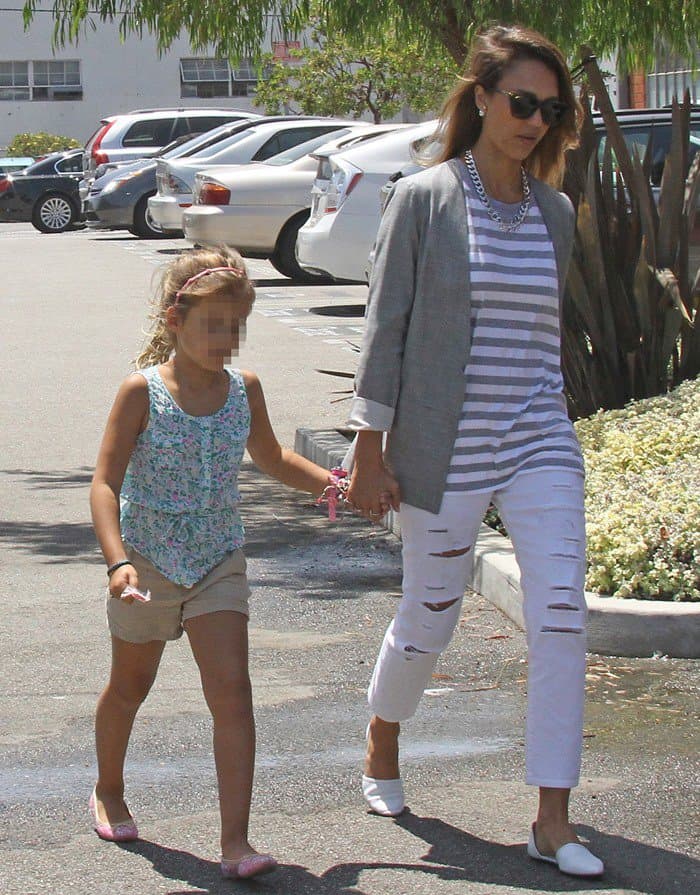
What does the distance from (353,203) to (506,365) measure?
11067 millimetres

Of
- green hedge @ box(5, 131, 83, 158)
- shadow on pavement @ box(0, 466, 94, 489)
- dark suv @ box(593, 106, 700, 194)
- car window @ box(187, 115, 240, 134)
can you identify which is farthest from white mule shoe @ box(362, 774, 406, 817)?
green hedge @ box(5, 131, 83, 158)

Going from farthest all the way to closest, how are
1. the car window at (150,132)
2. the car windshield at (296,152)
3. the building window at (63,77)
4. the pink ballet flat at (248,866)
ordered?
the building window at (63,77) < the car window at (150,132) < the car windshield at (296,152) < the pink ballet flat at (248,866)

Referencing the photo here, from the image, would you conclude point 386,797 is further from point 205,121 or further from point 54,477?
point 205,121

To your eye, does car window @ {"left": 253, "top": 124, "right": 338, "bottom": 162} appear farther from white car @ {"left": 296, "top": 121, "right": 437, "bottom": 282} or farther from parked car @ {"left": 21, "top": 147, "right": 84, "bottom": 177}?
parked car @ {"left": 21, "top": 147, "right": 84, "bottom": 177}

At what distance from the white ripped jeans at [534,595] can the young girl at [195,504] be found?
438 mm

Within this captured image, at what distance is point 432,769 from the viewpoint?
4375 mm

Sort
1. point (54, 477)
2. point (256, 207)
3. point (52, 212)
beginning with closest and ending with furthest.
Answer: point (54, 477)
point (256, 207)
point (52, 212)

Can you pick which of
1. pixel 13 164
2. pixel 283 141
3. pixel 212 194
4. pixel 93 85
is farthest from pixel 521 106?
pixel 93 85

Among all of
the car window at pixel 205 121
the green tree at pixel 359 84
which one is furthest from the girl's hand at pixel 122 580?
the green tree at pixel 359 84

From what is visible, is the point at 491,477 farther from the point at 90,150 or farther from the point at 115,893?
the point at 90,150

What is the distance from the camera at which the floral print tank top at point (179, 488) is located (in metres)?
3.70

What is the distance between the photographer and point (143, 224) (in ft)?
93.1

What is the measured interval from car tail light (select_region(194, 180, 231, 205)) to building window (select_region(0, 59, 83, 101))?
3753cm

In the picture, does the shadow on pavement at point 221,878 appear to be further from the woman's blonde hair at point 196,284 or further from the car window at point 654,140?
the car window at point 654,140
